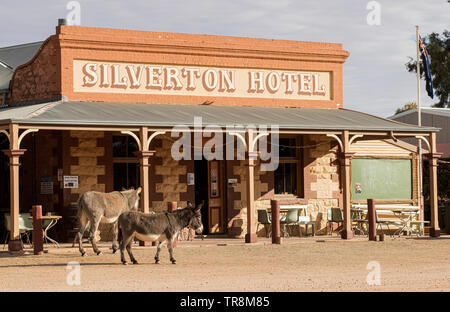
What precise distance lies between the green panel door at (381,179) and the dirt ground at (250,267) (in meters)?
3.54

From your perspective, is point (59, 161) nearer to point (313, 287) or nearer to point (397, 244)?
point (397, 244)

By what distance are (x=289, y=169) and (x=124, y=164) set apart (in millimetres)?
4670

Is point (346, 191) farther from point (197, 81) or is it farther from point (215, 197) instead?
point (197, 81)

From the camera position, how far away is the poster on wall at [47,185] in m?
19.7

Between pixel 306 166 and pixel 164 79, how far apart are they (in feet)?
15.0

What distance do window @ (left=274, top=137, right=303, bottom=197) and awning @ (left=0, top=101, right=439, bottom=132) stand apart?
0.96 m

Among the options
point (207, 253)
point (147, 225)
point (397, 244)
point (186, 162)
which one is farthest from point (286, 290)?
point (186, 162)

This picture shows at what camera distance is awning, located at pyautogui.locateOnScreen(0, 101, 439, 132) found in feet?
57.4

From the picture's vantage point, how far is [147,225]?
14.6 metres

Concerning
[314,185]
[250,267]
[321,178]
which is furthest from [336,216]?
[250,267]

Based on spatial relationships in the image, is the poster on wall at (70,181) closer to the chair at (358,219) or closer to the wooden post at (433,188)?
the chair at (358,219)

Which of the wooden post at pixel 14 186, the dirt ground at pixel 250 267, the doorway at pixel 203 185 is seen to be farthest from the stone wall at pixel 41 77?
the doorway at pixel 203 185

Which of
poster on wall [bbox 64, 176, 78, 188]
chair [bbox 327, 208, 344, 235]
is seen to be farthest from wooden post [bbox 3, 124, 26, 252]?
chair [bbox 327, 208, 344, 235]

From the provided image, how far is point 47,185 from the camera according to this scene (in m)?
19.8
